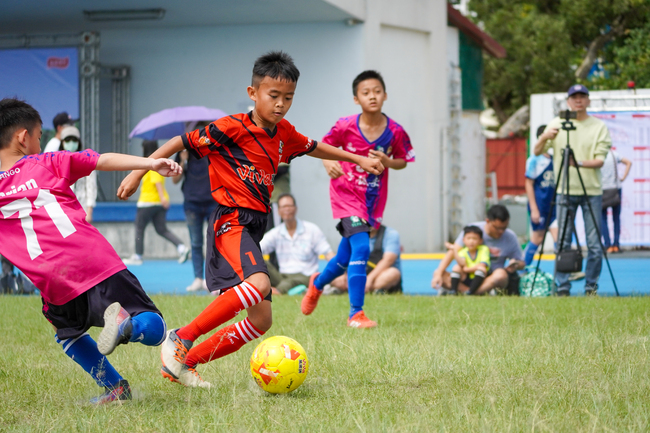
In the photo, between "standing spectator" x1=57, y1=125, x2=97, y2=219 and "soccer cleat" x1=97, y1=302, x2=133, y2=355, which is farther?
"standing spectator" x1=57, y1=125, x2=97, y2=219

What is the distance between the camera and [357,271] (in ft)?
21.8

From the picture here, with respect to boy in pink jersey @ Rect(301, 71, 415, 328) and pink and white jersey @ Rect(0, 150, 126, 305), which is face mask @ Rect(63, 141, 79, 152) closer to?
boy in pink jersey @ Rect(301, 71, 415, 328)

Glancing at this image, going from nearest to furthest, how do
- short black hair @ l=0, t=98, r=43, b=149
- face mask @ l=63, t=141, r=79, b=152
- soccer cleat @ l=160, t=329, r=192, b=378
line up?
short black hair @ l=0, t=98, r=43, b=149, soccer cleat @ l=160, t=329, r=192, b=378, face mask @ l=63, t=141, r=79, b=152

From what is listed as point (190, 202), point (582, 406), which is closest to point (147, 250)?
point (190, 202)

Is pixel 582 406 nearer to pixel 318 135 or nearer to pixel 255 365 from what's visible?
pixel 255 365

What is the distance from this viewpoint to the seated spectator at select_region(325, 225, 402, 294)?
9555mm

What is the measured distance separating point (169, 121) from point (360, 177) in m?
8.26

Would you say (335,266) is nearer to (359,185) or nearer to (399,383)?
(359,185)

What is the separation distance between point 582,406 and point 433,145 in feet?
46.6

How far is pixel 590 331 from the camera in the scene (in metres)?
5.52

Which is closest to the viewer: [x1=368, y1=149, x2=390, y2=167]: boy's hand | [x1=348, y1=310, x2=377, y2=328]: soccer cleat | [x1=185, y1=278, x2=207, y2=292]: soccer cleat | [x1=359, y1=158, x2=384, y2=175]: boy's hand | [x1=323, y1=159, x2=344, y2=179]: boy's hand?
[x1=359, y1=158, x2=384, y2=175]: boy's hand

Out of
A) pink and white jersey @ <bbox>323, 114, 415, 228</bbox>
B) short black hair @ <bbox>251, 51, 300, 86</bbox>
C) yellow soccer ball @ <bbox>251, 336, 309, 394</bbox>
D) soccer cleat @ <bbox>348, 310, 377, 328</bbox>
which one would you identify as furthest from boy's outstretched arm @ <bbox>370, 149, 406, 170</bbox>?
yellow soccer ball @ <bbox>251, 336, 309, 394</bbox>

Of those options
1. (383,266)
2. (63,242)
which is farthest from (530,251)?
(63,242)

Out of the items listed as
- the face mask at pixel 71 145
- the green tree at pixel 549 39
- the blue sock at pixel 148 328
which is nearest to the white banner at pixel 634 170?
the green tree at pixel 549 39
